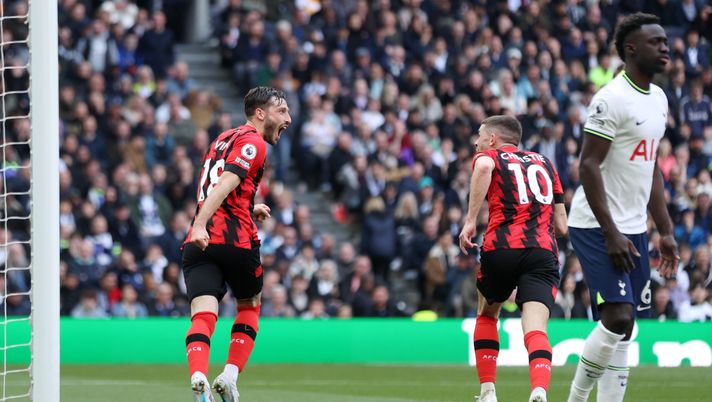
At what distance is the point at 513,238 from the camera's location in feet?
28.6

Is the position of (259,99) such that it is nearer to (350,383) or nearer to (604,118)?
(604,118)

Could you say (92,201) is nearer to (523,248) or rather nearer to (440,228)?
(440,228)

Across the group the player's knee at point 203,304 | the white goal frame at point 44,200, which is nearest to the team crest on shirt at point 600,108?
the player's knee at point 203,304

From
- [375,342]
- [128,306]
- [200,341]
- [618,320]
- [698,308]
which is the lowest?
[375,342]

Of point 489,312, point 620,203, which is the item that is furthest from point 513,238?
point 620,203

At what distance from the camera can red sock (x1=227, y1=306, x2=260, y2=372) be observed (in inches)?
348

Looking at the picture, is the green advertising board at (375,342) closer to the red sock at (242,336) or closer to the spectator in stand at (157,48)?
the spectator in stand at (157,48)

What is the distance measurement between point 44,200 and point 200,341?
1.63 meters

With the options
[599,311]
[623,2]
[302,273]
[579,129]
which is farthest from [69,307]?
[623,2]

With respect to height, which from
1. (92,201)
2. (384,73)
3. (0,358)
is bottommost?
(0,358)

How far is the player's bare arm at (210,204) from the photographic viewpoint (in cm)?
808

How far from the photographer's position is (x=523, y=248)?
869 cm

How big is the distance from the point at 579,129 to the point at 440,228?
3.31 meters

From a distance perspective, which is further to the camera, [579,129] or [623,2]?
[623,2]
